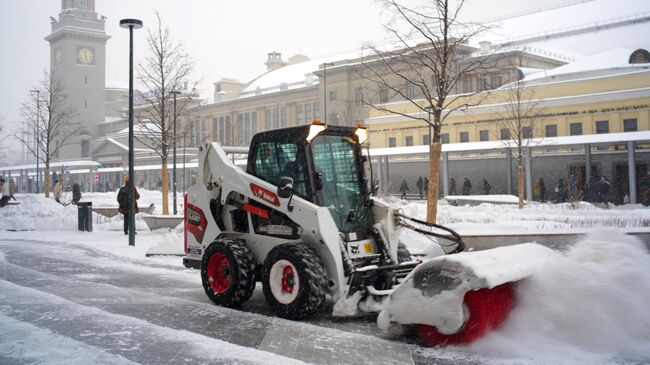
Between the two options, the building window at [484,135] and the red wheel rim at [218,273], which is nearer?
the red wheel rim at [218,273]

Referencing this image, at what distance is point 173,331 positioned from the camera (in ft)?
24.1

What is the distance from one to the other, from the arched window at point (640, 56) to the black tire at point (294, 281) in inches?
1773

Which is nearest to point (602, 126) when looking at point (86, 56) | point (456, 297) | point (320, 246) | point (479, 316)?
point (320, 246)

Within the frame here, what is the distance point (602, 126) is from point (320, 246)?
135 ft

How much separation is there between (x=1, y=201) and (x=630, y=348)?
29.7 metres

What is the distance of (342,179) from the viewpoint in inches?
352

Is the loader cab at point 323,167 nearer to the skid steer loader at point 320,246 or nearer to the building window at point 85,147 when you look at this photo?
the skid steer loader at point 320,246

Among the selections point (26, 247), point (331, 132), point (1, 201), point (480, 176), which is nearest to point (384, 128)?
point (480, 176)

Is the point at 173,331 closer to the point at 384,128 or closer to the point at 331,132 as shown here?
the point at 331,132

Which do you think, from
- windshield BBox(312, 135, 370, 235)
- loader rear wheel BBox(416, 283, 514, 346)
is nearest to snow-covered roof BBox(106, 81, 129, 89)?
windshield BBox(312, 135, 370, 235)

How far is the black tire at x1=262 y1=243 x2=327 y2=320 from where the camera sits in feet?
25.0

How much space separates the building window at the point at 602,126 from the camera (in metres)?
43.8

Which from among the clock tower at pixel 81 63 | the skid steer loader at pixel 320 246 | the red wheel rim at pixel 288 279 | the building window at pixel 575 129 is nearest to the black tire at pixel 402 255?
the skid steer loader at pixel 320 246

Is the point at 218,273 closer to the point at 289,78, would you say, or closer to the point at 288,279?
the point at 288,279
